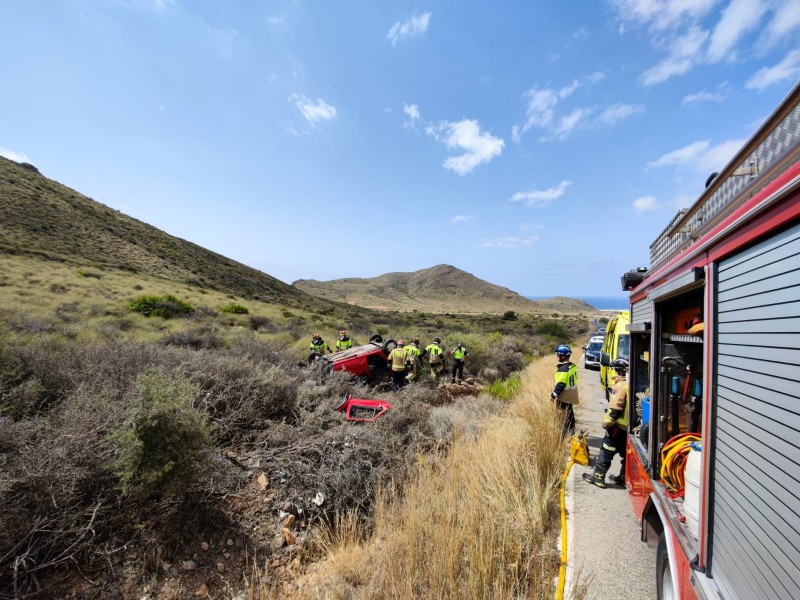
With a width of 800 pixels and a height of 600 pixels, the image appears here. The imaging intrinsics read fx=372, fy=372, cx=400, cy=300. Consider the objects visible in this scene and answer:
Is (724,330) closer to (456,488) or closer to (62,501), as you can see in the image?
(456,488)

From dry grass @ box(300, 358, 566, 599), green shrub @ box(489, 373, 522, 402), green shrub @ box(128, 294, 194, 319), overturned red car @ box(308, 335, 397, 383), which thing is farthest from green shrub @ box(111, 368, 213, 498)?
green shrub @ box(128, 294, 194, 319)

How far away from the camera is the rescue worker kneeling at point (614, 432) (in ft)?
15.3

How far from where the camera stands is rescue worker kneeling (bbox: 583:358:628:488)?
4656mm

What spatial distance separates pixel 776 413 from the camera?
1.42 m

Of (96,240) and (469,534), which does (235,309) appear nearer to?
(96,240)

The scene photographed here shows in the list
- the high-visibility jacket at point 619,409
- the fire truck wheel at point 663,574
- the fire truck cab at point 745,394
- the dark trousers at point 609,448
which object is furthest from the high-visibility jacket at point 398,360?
the fire truck wheel at point 663,574

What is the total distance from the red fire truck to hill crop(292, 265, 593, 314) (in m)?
88.2

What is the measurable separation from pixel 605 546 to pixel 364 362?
7.26 m

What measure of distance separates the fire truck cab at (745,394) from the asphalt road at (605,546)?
467mm

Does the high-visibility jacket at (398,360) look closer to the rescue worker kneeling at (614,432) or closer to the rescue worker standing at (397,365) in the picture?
the rescue worker standing at (397,365)

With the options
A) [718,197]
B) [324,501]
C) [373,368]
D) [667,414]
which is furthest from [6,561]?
[373,368]

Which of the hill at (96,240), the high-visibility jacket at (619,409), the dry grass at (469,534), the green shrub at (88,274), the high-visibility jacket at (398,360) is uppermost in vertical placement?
the hill at (96,240)

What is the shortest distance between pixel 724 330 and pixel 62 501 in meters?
5.20

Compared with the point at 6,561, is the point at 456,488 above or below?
above
